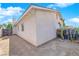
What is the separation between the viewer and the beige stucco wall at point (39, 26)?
399 centimetres

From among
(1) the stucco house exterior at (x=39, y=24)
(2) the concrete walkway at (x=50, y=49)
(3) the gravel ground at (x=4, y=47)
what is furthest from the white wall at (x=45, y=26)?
(3) the gravel ground at (x=4, y=47)

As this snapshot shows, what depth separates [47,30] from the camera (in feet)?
13.4

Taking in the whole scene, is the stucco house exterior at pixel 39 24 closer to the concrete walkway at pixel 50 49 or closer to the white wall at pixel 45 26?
the white wall at pixel 45 26

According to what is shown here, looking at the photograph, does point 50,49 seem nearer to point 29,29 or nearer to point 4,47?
point 29,29

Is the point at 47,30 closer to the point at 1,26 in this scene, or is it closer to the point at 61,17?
the point at 61,17

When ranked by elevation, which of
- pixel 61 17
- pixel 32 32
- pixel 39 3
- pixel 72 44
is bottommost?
pixel 72 44

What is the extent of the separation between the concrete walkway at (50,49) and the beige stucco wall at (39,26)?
119 millimetres

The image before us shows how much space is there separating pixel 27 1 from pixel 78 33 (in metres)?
1.32

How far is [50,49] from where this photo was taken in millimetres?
4059

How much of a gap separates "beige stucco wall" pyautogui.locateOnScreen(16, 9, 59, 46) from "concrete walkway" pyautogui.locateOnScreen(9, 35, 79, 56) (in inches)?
4.7

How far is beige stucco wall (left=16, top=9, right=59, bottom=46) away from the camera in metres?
3.99

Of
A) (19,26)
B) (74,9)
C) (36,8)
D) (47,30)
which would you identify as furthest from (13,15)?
(74,9)

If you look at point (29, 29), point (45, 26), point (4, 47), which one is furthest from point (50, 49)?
point (4, 47)

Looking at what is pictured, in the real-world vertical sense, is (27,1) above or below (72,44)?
above
